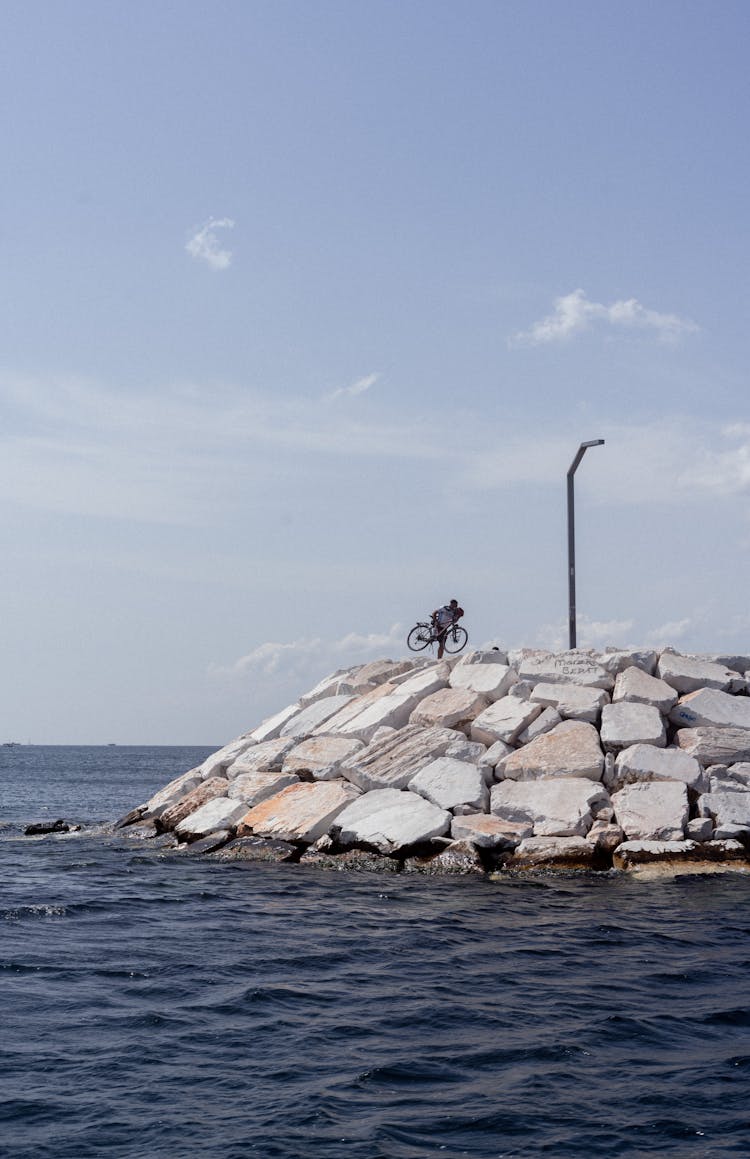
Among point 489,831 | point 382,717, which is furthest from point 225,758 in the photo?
point 489,831

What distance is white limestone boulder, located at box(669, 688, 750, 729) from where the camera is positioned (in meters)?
16.7

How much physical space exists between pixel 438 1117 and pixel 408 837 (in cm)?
896

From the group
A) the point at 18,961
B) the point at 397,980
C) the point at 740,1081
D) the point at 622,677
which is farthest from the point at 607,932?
the point at 622,677

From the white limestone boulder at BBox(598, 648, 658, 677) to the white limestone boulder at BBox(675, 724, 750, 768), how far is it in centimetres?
192

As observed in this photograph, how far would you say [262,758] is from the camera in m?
20.0

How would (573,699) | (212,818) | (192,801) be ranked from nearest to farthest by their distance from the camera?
(573,699), (212,818), (192,801)

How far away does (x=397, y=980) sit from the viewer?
928 cm

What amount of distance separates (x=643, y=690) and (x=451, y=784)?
3844mm

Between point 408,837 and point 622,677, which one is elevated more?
point 622,677

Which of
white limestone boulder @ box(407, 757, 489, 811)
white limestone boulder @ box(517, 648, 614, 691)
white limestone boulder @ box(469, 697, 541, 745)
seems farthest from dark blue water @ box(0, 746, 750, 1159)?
white limestone boulder @ box(517, 648, 614, 691)

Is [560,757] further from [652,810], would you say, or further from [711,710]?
[711,710]

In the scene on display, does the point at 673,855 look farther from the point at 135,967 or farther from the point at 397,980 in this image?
the point at 135,967

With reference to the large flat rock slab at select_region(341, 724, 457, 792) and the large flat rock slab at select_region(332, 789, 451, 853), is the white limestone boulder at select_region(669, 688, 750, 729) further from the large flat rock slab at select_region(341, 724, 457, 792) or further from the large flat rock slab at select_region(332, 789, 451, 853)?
the large flat rock slab at select_region(332, 789, 451, 853)

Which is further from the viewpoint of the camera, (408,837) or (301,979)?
(408,837)
